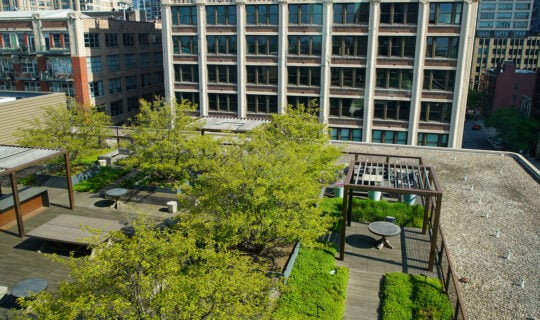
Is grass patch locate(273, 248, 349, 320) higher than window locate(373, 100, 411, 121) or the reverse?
the reverse

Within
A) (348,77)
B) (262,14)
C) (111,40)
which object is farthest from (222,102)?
(111,40)

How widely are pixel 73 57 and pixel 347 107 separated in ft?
130

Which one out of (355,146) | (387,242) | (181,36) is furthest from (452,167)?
(181,36)

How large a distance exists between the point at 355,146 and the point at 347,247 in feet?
75.7

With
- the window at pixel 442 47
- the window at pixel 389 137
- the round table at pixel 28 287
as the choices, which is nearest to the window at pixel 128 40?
the window at pixel 389 137

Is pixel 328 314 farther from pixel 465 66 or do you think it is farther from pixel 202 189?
pixel 465 66

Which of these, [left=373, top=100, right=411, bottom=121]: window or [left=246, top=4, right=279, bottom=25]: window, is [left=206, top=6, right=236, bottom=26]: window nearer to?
[left=246, top=4, right=279, bottom=25]: window

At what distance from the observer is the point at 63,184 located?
35.4m

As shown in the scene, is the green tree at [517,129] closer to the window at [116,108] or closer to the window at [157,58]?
the window at [157,58]

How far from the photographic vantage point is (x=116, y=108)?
7162cm

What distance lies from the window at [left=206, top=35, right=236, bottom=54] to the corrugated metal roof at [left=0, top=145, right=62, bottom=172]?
34.3 meters

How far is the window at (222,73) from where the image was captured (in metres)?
60.3

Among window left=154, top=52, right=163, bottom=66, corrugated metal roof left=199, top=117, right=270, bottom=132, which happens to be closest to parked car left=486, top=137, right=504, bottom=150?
window left=154, top=52, right=163, bottom=66

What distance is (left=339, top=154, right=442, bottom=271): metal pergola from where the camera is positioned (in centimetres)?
2252
